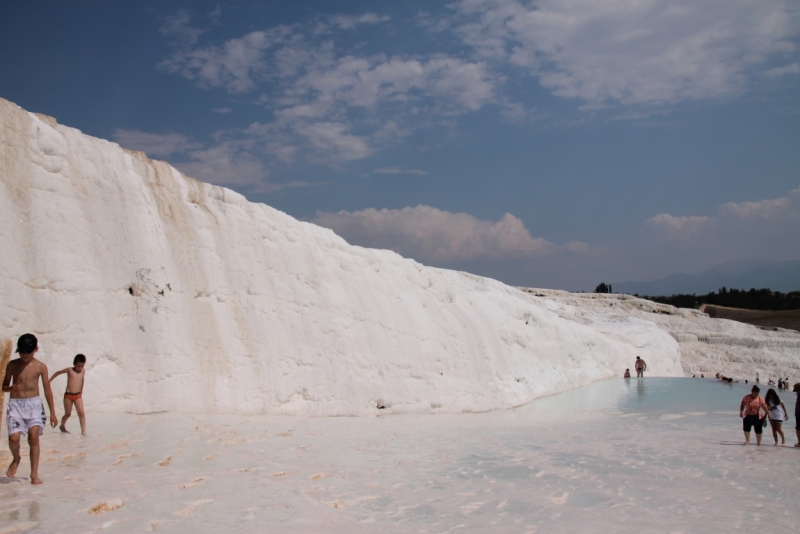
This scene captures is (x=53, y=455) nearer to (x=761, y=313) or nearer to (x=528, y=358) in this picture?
(x=528, y=358)

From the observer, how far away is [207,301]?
31.8 ft

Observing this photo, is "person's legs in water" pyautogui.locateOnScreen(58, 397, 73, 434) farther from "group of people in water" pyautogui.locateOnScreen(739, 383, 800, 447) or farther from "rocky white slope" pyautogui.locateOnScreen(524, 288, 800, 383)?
"rocky white slope" pyautogui.locateOnScreen(524, 288, 800, 383)

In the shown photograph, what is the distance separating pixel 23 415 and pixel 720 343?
28449 mm

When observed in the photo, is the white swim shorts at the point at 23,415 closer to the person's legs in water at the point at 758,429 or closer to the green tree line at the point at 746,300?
the person's legs in water at the point at 758,429

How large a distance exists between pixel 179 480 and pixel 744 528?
204 inches

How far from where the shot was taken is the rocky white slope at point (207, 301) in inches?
316

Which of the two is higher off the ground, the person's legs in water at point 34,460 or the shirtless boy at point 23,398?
the shirtless boy at point 23,398

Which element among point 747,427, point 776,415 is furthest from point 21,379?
point 776,415

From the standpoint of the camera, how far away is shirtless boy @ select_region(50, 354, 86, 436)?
6621 millimetres

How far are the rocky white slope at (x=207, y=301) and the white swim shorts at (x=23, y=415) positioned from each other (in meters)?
2.80

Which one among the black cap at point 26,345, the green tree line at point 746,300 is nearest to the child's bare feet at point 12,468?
the black cap at point 26,345

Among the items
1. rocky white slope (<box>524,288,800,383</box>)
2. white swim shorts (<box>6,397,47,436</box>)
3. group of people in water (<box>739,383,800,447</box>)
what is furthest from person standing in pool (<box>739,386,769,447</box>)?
rocky white slope (<box>524,288,800,383</box>)

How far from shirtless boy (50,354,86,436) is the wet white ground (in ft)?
0.66

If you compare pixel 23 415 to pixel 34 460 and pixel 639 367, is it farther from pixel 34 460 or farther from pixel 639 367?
pixel 639 367
